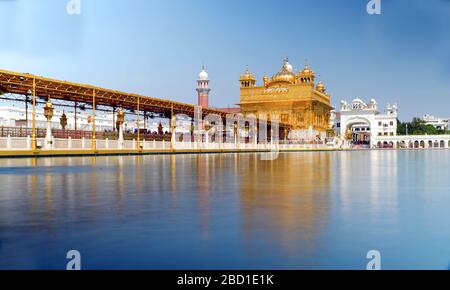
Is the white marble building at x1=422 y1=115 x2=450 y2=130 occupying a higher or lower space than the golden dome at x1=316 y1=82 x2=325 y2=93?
lower

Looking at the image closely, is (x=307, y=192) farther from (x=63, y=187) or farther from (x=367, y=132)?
(x=367, y=132)

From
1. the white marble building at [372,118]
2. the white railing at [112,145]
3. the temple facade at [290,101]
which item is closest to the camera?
the white railing at [112,145]

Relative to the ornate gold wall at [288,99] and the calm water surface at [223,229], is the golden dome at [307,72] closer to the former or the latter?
the ornate gold wall at [288,99]

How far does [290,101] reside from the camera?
83.6 meters

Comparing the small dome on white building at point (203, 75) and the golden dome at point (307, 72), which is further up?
the small dome on white building at point (203, 75)

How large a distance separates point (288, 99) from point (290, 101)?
2.09 feet

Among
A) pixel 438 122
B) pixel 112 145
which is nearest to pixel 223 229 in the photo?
pixel 112 145

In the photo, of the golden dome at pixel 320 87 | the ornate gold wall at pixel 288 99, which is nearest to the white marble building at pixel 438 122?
the golden dome at pixel 320 87

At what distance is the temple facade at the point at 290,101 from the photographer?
81463 millimetres

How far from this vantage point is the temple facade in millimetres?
81463

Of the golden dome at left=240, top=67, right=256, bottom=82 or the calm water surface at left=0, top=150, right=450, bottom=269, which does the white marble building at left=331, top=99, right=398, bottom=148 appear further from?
the calm water surface at left=0, top=150, right=450, bottom=269

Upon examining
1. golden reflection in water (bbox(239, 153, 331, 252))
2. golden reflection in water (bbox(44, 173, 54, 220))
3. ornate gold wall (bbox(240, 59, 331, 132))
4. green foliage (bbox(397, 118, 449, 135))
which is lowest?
golden reflection in water (bbox(239, 153, 331, 252))

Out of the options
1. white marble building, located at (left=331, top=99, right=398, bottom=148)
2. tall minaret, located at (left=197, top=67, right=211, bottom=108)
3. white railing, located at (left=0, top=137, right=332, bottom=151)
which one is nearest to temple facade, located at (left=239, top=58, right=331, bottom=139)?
white railing, located at (left=0, top=137, right=332, bottom=151)
